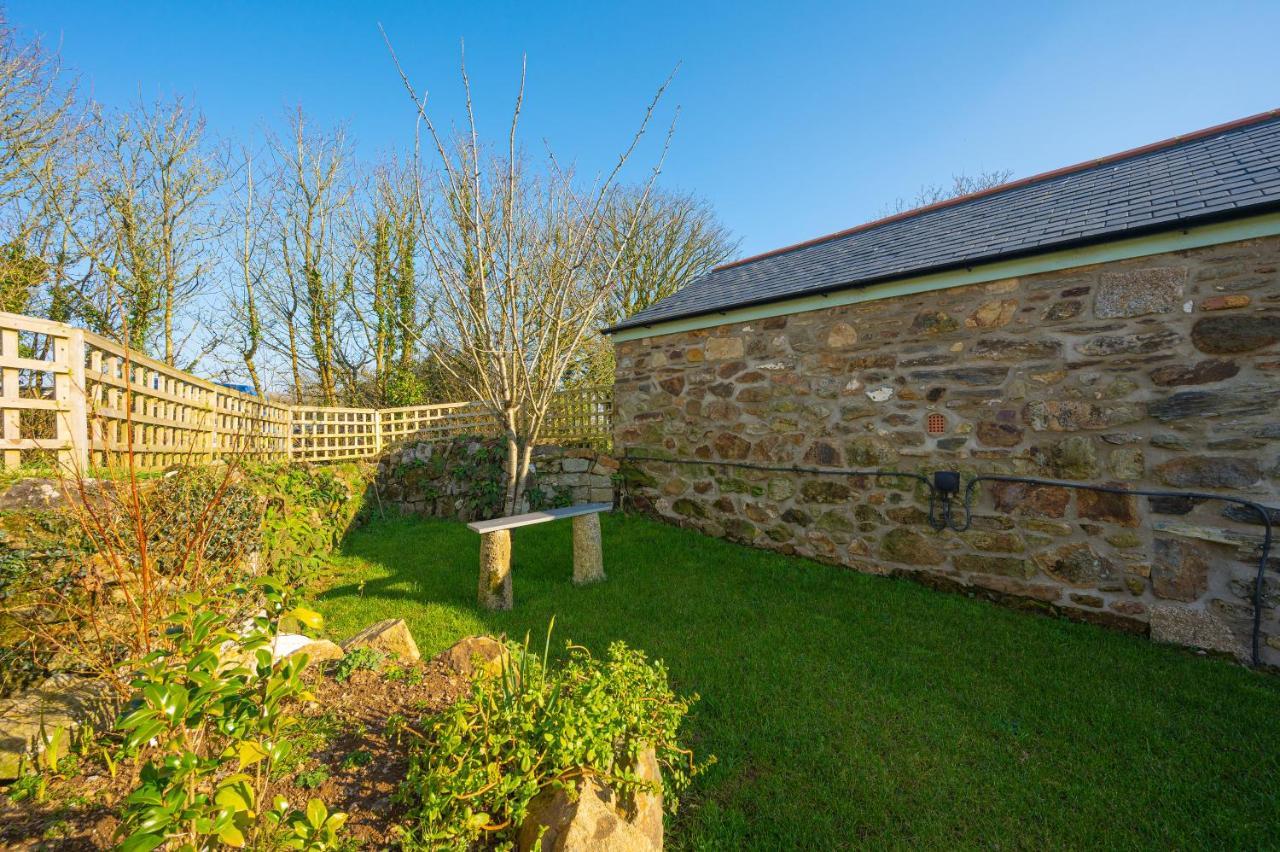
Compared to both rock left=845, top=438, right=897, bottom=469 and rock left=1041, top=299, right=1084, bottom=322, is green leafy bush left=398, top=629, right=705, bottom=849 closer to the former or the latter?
rock left=845, top=438, right=897, bottom=469

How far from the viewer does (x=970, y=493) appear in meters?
4.38

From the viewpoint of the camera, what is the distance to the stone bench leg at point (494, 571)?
4.31 m

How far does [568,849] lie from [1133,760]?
2.75 metres

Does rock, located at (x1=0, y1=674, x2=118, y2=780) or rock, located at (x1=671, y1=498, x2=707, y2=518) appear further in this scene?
rock, located at (x1=671, y1=498, x2=707, y2=518)

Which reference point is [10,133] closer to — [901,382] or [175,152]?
[175,152]

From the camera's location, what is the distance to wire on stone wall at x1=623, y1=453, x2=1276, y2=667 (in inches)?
128

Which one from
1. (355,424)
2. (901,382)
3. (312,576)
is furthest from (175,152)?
(901,382)

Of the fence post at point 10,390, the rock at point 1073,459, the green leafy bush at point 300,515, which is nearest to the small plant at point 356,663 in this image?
the green leafy bush at point 300,515

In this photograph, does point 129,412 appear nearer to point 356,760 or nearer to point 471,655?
point 356,760

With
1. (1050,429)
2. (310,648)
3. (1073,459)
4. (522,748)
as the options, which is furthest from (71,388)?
(1073,459)

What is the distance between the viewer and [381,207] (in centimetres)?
1329

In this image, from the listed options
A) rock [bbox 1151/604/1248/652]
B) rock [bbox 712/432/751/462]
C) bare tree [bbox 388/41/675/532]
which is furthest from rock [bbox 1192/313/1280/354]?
bare tree [bbox 388/41/675/532]

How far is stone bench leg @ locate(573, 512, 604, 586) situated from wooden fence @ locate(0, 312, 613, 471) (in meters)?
2.69

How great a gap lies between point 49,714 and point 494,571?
2531 mm
